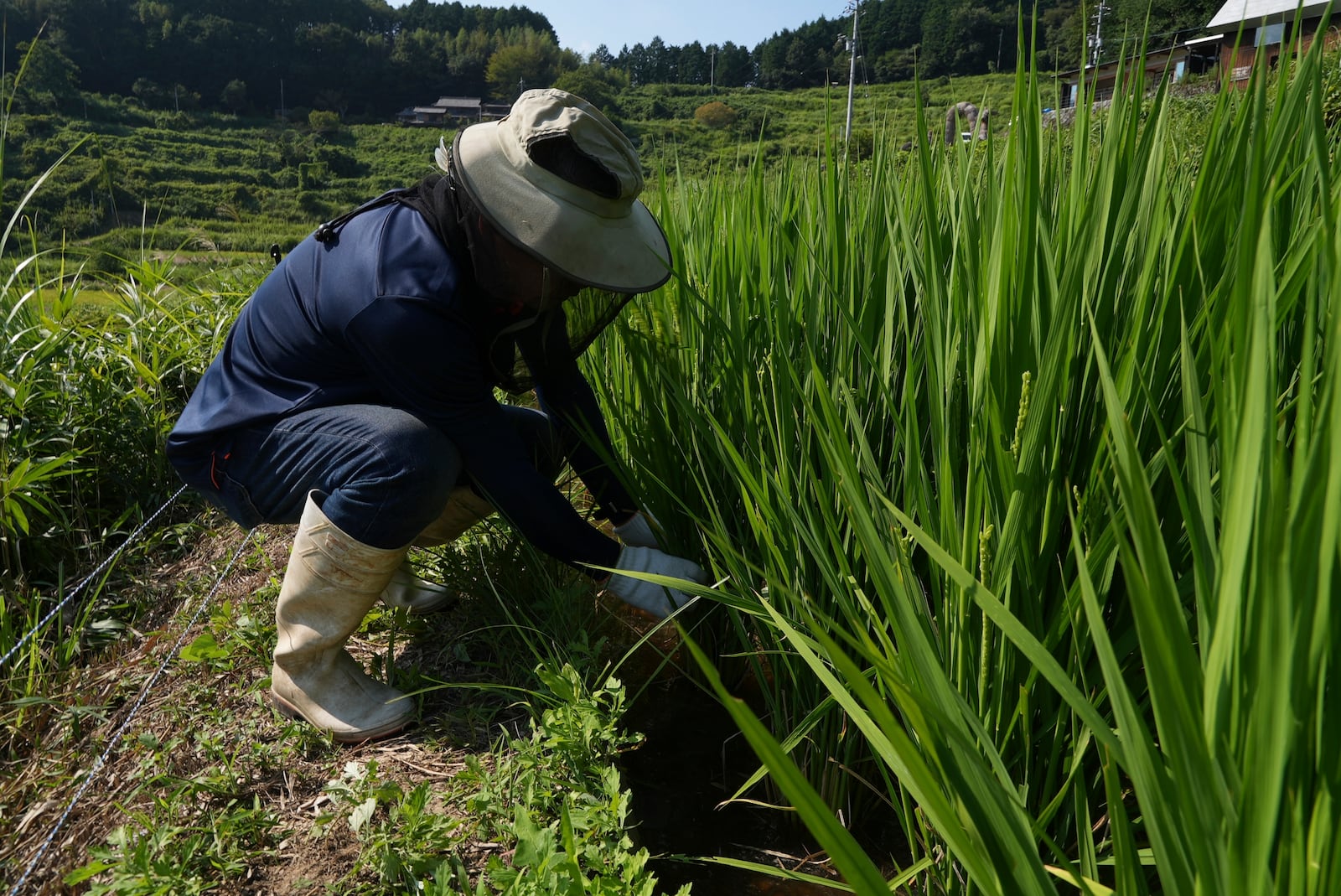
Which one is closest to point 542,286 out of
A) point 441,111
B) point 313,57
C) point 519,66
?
point 441,111

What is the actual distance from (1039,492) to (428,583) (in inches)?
64.8

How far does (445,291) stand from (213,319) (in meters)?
2.77

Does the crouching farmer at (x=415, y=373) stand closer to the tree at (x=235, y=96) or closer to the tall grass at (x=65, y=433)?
the tall grass at (x=65, y=433)

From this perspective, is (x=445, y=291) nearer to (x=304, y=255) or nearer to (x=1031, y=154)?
(x=304, y=255)

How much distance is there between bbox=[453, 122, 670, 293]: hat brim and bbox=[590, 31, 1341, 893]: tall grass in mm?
183

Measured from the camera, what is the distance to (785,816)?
1656mm

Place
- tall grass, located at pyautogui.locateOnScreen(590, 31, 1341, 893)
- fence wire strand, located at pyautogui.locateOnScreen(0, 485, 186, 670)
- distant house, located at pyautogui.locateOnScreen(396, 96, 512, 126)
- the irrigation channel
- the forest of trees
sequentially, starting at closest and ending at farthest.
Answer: tall grass, located at pyautogui.locateOnScreen(590, 31, 1341, 893) → the irrigation channel → fence wire strand, located at pyautogui.locateOnScreen(0, 485, 186, 670) → the forest of trees → distant house, located at pyautogui.locateOnScreen(396, 96, 512, 126)

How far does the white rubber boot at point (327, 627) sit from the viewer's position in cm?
175

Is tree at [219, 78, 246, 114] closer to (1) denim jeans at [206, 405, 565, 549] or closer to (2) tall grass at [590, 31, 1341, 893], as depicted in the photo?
(1) denim jeans at [206, 405, 565, 549]

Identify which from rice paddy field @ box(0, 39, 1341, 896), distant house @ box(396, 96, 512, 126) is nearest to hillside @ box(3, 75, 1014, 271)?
distant house @ box(396, 96, 512, 126)

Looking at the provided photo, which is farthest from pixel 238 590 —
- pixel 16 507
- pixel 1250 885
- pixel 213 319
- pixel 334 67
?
pixel 334 67

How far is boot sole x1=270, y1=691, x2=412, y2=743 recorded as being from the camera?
5.82 feet

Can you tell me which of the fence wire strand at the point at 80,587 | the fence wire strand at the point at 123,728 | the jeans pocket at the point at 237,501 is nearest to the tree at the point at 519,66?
the fence wire strand at the point at 80,587

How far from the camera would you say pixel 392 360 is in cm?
163
